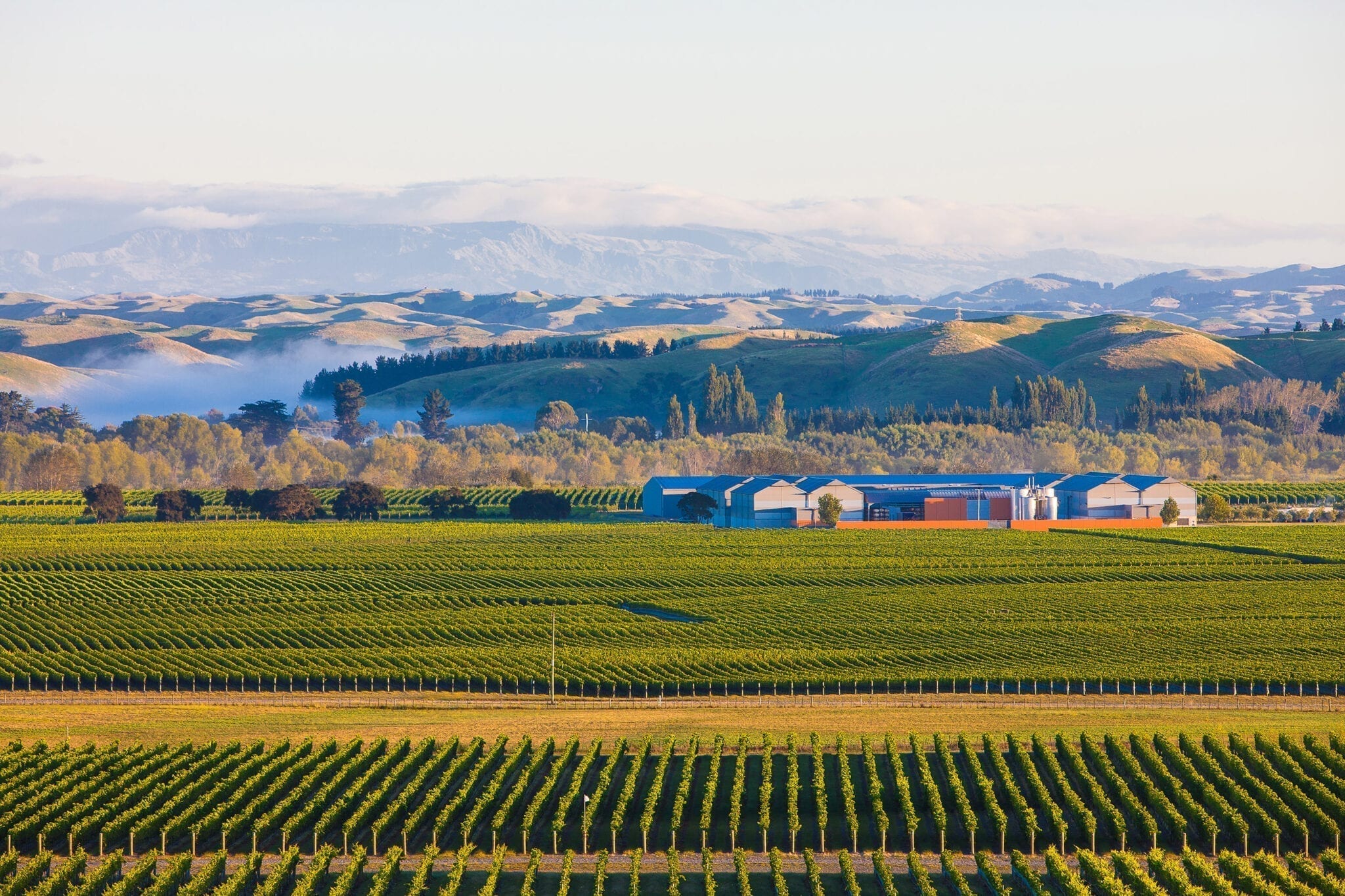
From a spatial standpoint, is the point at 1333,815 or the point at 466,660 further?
the point at 466,660

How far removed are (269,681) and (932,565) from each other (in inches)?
2050

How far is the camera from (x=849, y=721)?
203ft

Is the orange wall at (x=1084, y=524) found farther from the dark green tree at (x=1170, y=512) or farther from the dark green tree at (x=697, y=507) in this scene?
the dark green tree at (x=697, y=507)

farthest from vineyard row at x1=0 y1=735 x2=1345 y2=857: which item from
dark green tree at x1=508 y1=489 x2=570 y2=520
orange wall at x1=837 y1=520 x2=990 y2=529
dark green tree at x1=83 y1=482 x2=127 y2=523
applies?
dark green tree at x1=83 y1=482 x2=127 y2=523

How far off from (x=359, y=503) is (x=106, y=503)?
24081 mm

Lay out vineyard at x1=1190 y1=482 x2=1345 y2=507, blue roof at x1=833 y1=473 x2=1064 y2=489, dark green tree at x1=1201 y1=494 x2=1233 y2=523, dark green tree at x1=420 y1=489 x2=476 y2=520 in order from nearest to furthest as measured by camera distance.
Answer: dark green tree at x1=1201 y1=494 x2=1233 y2=523 < blue roof at x1=833 y1=473 x2=1064 y2=489 < dark green tree at x1=420 y1=489 x2=476 y2=520 < vineyard at x1=1190 y1=482 x2=1345 y2=507

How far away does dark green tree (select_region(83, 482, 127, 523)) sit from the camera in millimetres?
151000

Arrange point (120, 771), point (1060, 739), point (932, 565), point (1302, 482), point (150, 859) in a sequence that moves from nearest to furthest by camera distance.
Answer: point (150, 859) < point (120, 771) < point (1060, 739) < point (932, 565) < point (1302, 482)

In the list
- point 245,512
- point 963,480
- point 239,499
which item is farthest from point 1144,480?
point 245,512

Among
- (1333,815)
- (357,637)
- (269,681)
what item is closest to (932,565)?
(357,637)

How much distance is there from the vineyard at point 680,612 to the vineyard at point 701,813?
17.6m

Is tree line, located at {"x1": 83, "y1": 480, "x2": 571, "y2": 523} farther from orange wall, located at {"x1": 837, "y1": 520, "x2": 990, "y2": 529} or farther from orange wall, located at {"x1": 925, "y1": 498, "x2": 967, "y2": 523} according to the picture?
orange wall, located at {"x1": 925, "y1": 498, "x2": 967, "y2": 523}

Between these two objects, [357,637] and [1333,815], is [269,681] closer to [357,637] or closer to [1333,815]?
[357,637]

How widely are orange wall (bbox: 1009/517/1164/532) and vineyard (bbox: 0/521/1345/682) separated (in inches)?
427
